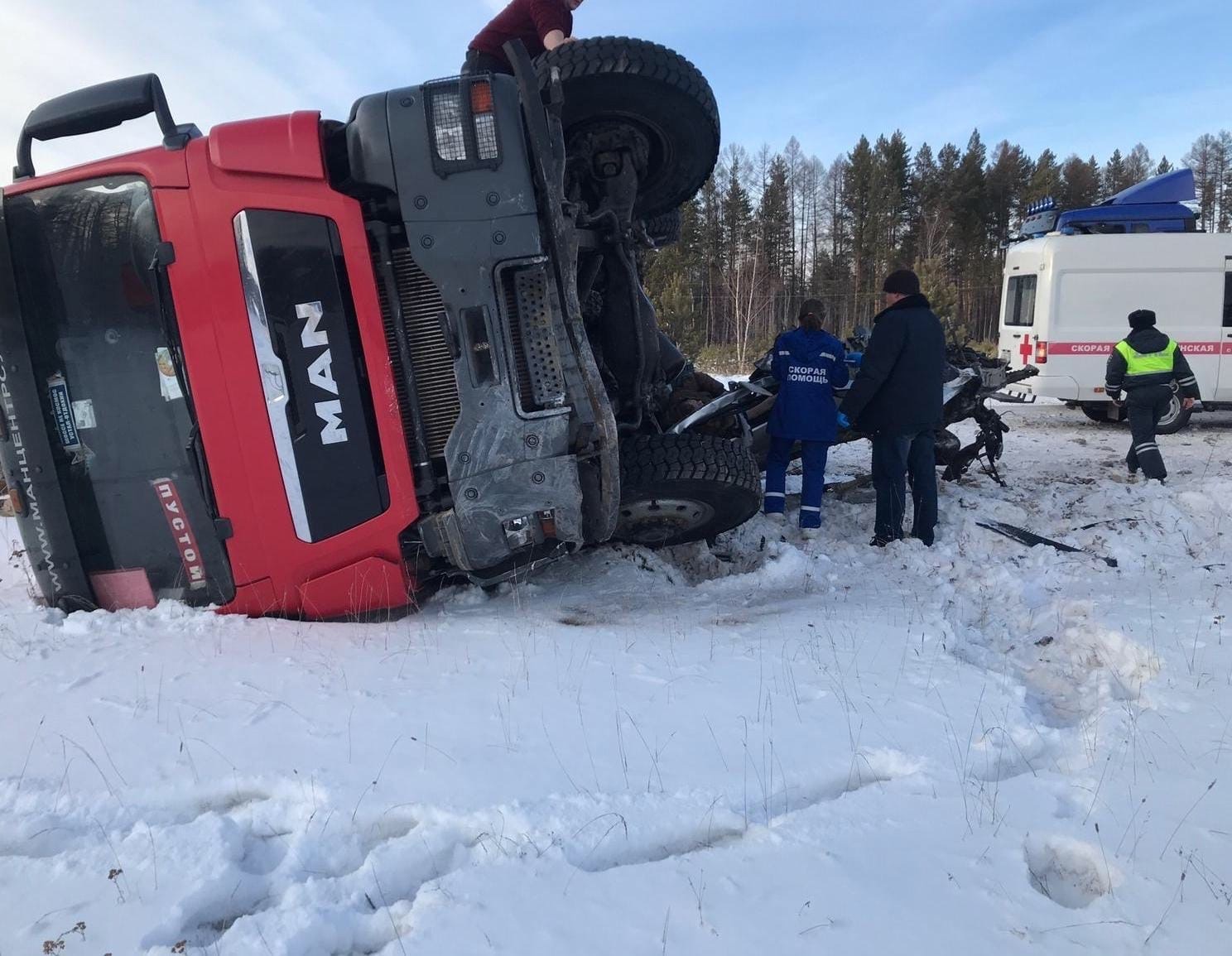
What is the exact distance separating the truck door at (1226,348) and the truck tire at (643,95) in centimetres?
930

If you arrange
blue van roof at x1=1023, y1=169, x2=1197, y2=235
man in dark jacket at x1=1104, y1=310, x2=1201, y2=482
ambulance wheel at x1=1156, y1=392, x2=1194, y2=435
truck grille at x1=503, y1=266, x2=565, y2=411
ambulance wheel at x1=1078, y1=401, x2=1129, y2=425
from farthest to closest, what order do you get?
blue van roof at x1=1023, y1=169, x2=1197, y2=235 → ambulance wheel at x1=1078, y1=401, x2=1129, y2=425 → ambulance wheel at x1=1156, y1=392, x2=1194, y2=435 → man in dark jacket at x1=1104, y1=310, x2=1201, y2=482 → truck grille at x1=503, y1=266, x2=565, y2=411

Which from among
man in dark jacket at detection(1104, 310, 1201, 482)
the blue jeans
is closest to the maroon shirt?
the blue jeans

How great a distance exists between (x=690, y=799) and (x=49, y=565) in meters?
3.27

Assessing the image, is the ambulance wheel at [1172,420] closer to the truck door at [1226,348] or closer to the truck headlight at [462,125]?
the truck door at [1226,348]

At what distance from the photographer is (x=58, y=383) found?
11.5 feet

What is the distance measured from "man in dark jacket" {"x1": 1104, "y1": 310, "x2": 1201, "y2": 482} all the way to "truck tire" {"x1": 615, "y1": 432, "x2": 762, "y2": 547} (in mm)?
4307

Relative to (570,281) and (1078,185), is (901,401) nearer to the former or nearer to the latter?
(570,281)

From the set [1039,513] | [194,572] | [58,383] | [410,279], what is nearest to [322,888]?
[194,572]

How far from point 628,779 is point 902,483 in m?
3.53

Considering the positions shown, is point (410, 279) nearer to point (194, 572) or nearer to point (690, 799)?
point (194, 572)

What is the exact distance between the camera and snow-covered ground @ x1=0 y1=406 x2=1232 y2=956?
1755mm

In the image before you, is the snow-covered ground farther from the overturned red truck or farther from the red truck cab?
the overturned red truck

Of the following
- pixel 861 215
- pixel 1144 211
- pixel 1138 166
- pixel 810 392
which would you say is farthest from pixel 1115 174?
pixel 810 392

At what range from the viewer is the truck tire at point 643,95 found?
360cm
